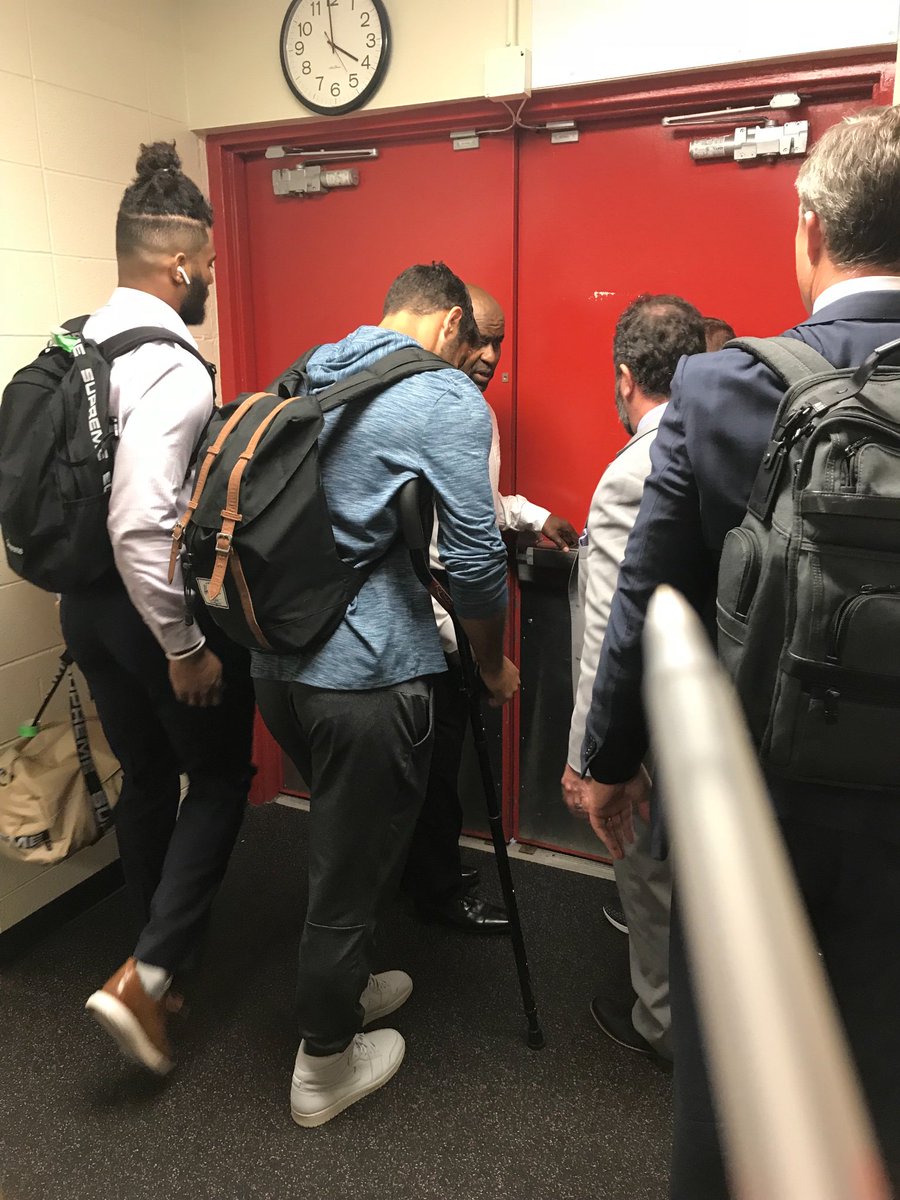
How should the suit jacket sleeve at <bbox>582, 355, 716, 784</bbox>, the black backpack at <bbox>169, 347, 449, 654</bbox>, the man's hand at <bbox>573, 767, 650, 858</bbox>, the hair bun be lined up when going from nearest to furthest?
1. the suit jacket sleeve at <bbox>582, 355, 716, 784</bbox>
2. the man's hand at <bbox>573, 767, 650, 858</bbox>
3. the black backpack at <bbox>169, 347, 449, 654</bbox>
4. the hair bun

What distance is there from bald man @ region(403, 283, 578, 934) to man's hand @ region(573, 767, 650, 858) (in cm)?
91

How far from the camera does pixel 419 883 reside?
2402 mm

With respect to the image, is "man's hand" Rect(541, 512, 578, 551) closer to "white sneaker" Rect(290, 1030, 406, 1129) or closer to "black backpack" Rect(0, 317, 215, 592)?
"black backpack" Rect(0, 317, 215, 592)

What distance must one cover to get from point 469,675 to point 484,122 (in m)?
1.52

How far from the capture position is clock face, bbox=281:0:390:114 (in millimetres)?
2268

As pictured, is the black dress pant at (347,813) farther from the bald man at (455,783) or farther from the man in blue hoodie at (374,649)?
the bald man at (455,783)

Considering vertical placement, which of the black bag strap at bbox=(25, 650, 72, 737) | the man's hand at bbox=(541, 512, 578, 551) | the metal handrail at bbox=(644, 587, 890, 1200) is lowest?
the black bag strap at bbox=(25, 650, 72, 737)

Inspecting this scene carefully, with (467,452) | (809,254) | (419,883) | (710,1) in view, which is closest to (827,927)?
(809,254)

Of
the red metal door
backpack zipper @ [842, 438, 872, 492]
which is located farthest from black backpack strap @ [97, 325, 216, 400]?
backpack zipper @ [842, 438, 872, 492]

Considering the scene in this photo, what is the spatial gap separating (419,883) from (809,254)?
1.90m

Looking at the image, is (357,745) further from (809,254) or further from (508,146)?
(508,146)

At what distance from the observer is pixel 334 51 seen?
2.34 meters

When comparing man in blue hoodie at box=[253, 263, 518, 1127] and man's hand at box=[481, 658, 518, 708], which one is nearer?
man in blue hoodie at box=[253, 263, 518, 1127]

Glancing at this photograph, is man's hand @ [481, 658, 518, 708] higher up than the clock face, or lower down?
lower down
